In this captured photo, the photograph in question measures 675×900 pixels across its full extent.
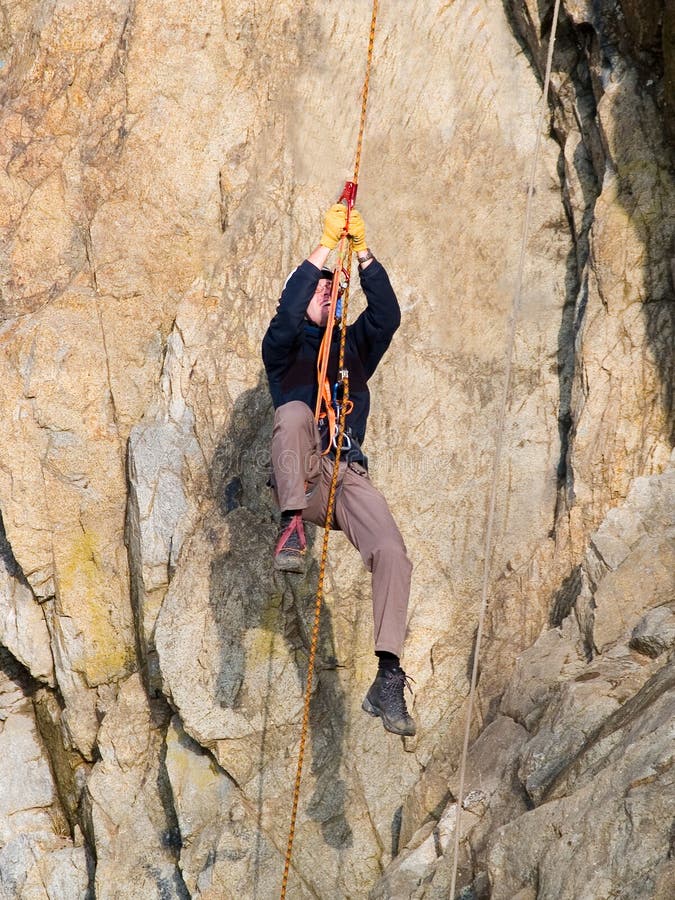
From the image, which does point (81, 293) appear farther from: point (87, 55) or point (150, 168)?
point (87, 55)

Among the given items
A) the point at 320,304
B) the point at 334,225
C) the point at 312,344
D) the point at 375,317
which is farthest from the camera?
the point at 312,344

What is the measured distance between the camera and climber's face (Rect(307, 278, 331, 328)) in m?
8.05

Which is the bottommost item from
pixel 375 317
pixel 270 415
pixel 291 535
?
pixel 291 535

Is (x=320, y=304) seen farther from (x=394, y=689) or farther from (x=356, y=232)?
(x=394, y=689)

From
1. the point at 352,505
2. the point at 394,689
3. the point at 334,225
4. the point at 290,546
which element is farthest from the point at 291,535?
the point at 334,225

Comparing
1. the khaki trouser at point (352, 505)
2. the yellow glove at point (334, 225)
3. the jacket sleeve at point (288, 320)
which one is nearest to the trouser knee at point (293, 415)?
the khaki trouser at point (352, 505)

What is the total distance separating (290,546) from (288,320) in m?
1.54

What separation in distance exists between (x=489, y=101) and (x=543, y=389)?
2967 millimetres

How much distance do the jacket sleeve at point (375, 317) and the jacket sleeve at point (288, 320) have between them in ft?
1.21

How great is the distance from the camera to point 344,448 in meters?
7.98

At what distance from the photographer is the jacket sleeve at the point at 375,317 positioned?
771cm

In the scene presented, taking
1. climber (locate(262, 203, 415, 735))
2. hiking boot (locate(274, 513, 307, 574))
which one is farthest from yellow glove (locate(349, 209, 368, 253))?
hiking boot (locate(274, 513, 307, 574))

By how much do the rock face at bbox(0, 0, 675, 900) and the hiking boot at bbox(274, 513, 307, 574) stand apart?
212cm

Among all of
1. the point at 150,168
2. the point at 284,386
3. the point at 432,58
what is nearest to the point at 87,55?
the point at 150,168
